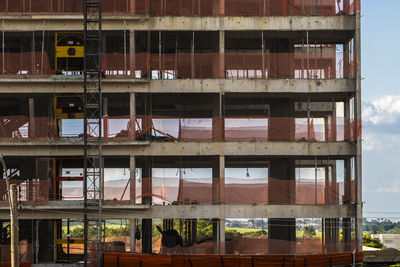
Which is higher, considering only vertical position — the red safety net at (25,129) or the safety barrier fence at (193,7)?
the safety barrier fence at (193,7)

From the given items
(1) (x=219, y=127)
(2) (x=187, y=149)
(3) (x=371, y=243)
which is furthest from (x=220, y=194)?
(3) (x=371, y=243)

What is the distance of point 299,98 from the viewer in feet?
179

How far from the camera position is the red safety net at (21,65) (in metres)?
49.8

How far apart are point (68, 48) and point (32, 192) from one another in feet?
35.0

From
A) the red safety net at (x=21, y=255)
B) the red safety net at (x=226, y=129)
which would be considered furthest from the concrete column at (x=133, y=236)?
the red safety net at (x=21, y=255)

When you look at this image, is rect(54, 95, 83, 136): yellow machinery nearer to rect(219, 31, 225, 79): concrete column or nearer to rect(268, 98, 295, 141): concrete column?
rect(219, 31, 225, 79): concrete column

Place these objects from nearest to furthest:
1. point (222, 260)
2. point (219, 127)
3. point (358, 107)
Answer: point (222, 260), point (219, 127), point (358, 107)

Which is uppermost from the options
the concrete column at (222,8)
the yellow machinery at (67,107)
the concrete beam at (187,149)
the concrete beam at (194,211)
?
the concrete column at (222,8)

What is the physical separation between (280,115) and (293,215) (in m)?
8.31

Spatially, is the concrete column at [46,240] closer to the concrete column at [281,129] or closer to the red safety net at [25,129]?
the red safety net at [25,129]

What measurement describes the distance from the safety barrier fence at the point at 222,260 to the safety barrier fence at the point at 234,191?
440cm

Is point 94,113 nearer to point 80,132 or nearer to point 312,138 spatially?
point 80,132

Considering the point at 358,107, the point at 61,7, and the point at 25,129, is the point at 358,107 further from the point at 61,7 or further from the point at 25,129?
the point at 25,129

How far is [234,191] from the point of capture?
49094 mm
